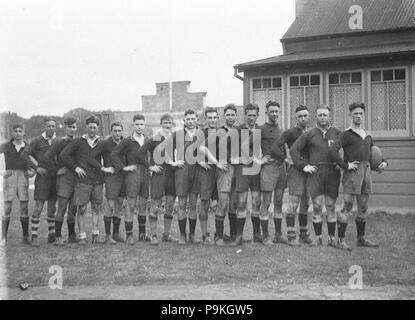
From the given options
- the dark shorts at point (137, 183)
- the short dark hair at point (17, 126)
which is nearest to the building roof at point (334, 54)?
the dark shorts at point (137, 183)

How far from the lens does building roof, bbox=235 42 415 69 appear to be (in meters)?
8.89

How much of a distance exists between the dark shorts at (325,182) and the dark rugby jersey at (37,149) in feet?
12.2

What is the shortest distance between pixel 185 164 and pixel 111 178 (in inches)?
43.2

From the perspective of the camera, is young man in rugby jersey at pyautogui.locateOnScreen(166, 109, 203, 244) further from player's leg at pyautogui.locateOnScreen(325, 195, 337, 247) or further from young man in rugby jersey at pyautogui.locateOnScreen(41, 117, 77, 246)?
player's leg at pyautogui.locateOnScreen(325, 195, 337, 247)

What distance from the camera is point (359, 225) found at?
5.96 meters

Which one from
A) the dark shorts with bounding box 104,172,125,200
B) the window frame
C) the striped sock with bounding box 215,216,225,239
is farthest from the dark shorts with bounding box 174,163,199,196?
the window frame

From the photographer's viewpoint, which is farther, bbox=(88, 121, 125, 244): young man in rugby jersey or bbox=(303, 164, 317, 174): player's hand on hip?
bbox=(88, 121, 125, 244): young man in rugby jersey

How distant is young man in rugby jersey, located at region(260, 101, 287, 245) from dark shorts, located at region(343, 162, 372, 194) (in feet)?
2.71

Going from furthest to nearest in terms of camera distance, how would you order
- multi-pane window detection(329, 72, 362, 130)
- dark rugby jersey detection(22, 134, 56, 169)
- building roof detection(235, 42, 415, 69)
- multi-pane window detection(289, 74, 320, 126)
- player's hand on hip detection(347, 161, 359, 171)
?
multi-pane window detection(289, 74, 320, 126) → multi-pane window detection(329, 72, 362, 130) → building roof detection(235, 42, 415, 69) → dark rugby jersey detection(22, 134, 56, 169) → player's hand on hip detection(347, 161, 359, 171)

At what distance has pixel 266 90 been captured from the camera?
398 inches

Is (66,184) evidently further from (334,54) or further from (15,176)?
(334,54)

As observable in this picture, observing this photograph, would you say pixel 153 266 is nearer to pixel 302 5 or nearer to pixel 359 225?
pixel 359 225
